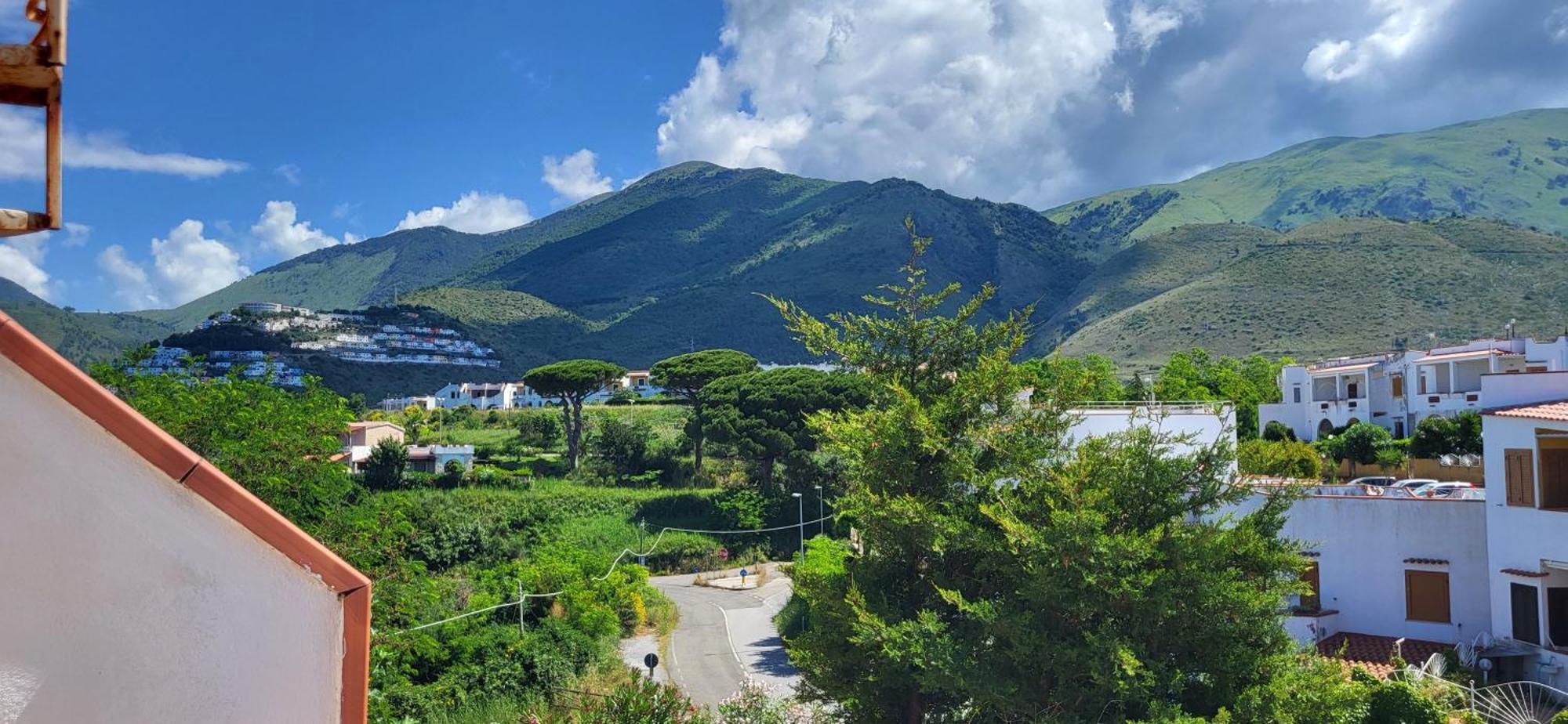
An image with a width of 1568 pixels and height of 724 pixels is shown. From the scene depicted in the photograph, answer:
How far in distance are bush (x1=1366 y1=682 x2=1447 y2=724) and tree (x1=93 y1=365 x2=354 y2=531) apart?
44.1 feet

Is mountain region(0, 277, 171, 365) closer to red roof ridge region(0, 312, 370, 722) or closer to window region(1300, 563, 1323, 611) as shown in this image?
window region(1300, 563, 1323, 611)

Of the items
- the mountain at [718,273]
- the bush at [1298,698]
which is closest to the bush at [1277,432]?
the bush at [1298,698]

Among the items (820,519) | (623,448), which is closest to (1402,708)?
(820,519)

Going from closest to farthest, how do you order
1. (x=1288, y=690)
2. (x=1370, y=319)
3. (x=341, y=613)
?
1. (x=341, y=613)
2. (x=1288, y=690)
3. (x=1370, y=319)

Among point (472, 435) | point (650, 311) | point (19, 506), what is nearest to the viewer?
point (19, 506)

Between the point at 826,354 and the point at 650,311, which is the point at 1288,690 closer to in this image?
the point at 826,354

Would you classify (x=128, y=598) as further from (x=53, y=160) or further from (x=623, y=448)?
(x=623, y=448)

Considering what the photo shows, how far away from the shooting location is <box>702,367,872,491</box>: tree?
38.6 m

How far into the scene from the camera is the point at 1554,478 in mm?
13102

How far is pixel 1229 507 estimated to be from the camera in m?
15.9

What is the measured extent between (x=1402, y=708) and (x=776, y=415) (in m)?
29.4

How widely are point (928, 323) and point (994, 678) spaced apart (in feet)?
14.9

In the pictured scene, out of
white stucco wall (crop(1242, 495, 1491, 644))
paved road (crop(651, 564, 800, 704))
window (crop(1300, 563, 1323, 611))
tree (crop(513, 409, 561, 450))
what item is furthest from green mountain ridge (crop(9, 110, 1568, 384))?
tree (crop(513, 409, 561, 450))

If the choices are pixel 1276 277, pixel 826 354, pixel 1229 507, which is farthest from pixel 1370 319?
pixel 826 354
